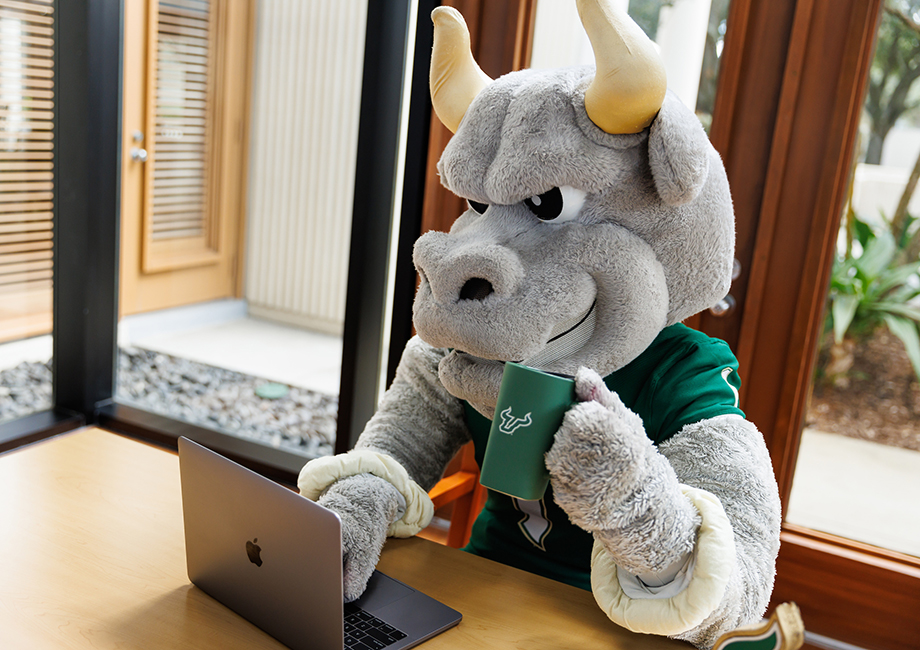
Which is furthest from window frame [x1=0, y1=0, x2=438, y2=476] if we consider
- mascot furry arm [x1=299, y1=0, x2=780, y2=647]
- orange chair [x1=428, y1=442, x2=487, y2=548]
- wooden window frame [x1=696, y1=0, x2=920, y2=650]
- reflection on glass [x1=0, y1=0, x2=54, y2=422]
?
mascot furry arm [x1=299, y1=0, x2=780, y2=647]

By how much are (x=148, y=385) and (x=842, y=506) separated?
2.19m

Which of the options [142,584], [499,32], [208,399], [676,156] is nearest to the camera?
[676,156]

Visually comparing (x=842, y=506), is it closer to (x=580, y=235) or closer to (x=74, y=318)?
(x=580, y=235)

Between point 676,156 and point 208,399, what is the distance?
2.09m

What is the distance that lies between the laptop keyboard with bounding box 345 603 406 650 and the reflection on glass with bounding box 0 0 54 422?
193cm

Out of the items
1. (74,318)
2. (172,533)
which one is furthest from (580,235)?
(74,318)

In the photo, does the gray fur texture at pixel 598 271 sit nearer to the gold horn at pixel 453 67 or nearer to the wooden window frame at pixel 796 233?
the gold horn at pixel 453 67

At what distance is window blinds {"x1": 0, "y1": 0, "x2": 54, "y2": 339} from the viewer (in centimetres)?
229

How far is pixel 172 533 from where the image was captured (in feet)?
4.02

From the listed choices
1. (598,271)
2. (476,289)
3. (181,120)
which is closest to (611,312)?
(598,271)

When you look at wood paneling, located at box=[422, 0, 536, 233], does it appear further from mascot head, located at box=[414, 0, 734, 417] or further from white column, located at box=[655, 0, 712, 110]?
mascot head, located at box=[414, 0, 734, 417]

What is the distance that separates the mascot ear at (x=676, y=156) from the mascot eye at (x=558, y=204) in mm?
102

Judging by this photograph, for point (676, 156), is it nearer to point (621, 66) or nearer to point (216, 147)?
point (621, 66)

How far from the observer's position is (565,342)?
3.34 ft
